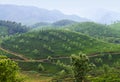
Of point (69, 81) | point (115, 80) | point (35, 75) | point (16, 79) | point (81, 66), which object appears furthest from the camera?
point (35, 75)

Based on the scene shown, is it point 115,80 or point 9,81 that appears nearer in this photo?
point 9,81

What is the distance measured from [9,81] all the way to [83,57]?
41.7m

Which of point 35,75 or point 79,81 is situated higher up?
point 79,81

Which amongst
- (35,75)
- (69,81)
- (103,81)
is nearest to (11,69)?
(103,81)

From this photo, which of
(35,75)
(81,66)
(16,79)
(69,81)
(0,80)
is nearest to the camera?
(0,80)

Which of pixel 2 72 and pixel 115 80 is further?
pixel 115 80

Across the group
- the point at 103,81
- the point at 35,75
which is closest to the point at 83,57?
the point at 103,81

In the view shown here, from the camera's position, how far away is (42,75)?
19125 cm

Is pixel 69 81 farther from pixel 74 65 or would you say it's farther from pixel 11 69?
pixel 11 69

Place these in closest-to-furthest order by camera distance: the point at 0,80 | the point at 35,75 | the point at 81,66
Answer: the point at 0,80 < the point at 81,66 < the point at 35,75

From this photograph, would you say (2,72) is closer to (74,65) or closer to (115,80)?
(74,65)

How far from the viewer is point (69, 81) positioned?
157 m

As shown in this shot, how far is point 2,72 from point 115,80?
63.8 meters

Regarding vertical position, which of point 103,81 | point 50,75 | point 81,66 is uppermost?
point 81,66
